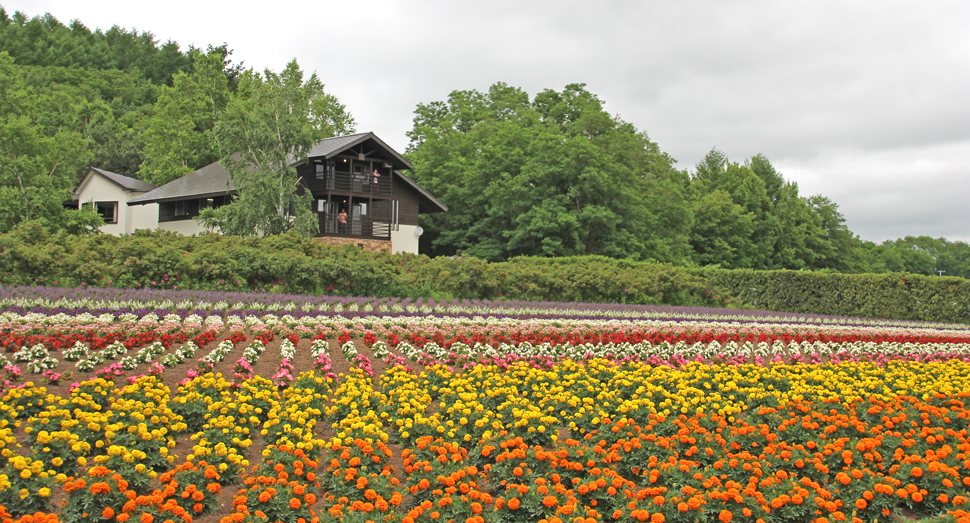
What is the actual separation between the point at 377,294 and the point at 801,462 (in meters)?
12.2

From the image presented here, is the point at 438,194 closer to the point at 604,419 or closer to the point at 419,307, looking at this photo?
the point at 419,307

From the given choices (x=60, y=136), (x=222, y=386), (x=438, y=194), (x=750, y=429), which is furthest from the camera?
(x=438, y=194)

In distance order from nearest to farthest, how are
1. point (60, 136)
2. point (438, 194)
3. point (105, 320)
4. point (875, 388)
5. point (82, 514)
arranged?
1. point (82, 514)
2. point (875, 388)
3. point (105, 320)
4. point (60, 136)
5. point (438, 194)

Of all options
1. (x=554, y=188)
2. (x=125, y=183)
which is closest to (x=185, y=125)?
(x=125, y=183)

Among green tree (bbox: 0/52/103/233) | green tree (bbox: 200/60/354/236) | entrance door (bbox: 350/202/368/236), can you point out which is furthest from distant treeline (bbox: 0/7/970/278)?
green tree (bbox: 200/60/354/236)

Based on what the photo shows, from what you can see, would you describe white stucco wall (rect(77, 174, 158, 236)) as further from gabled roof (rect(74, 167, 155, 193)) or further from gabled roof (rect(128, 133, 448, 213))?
gabled roof (rect(128, 133, 448, 213))

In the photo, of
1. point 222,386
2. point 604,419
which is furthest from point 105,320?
point 604,419

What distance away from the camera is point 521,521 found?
3.60m

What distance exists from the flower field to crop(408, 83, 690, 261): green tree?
2362cm

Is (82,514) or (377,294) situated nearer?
(82,514)

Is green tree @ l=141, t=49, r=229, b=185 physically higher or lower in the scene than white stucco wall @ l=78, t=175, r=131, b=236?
higher

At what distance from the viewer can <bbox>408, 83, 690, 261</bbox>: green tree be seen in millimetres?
32031

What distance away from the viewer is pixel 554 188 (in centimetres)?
3281

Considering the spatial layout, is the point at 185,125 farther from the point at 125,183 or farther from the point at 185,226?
the point at 185,226
